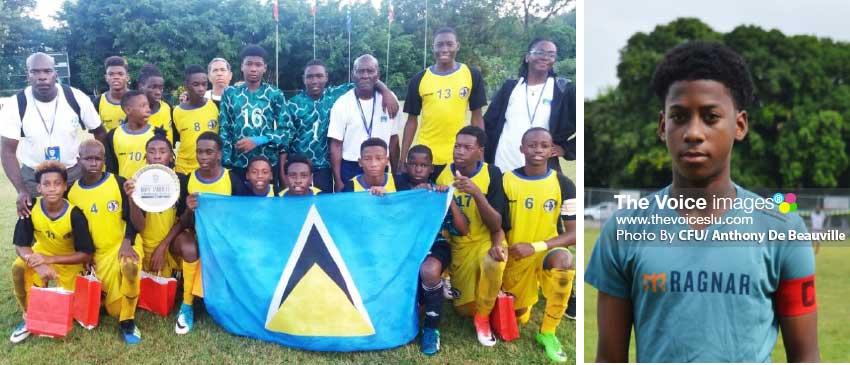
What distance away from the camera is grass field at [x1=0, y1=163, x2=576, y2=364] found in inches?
120

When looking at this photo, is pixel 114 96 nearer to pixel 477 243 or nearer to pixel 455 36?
pixel 455 36

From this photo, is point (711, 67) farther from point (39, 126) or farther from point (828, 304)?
point (39, 126)

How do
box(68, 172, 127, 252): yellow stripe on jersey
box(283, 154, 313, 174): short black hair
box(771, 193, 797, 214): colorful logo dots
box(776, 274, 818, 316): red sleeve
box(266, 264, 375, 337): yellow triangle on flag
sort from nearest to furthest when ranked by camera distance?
box(776, 274, 818, 316): red sleeve
box(771, 193, 797, 214): colorful logo dots
box(266, 264, 375, 337): yellow triangle on flag
box(283, 154, 313, 174): short black hair
box(68, 172, 127, 252): yellow stripe on jersey

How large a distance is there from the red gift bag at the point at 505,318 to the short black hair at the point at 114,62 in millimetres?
2246

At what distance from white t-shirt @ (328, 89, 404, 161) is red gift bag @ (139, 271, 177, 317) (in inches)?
44.1

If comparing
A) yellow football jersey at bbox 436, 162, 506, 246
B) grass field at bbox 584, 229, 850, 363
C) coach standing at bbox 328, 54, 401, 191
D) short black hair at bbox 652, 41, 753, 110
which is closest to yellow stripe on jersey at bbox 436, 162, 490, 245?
yellow football jersey at bbox 436, 162, 506, 246

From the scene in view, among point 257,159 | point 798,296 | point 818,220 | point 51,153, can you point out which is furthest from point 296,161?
point 818,220

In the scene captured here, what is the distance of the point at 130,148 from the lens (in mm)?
3426

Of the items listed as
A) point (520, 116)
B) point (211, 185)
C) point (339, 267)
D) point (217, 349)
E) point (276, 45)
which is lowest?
point (217, 349)

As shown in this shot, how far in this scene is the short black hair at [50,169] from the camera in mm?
3178

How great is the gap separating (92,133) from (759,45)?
126 inches

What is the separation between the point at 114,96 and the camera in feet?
11.8

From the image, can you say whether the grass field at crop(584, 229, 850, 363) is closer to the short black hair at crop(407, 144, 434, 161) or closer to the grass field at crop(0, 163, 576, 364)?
the grass field at crop(0, 163, 576, 364)

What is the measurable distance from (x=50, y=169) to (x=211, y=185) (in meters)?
0.74
